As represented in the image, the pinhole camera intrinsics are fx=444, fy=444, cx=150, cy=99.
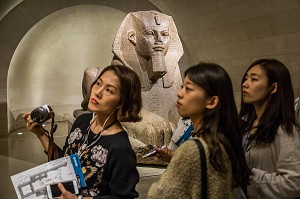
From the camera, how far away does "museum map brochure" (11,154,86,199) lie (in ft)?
5.88

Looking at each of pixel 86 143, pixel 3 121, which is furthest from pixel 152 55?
pixel 3 121

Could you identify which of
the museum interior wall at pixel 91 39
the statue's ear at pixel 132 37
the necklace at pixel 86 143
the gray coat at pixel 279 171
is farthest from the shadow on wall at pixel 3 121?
the gray coat at pixel 279 171

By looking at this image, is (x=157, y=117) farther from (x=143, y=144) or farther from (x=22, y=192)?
(x=22, y=192)

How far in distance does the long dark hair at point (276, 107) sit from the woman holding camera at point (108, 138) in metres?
0.57

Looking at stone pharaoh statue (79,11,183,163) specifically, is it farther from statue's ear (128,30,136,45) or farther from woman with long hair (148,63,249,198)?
woman with long hair (148,63,249,198)

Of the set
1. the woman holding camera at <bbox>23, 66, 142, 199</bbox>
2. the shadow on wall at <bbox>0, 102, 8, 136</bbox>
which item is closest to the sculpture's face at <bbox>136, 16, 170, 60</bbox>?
the woman holding camera at <bbox>23, 66, 142, 199</bbox>

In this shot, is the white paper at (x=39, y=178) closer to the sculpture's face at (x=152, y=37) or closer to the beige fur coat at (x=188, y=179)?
the beige fur coat at (x=188, y=179)

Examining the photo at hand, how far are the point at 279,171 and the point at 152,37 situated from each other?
3591 mm

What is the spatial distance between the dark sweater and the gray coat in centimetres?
52

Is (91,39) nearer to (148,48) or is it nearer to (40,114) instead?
(148,48)

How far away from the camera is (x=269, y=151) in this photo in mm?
1955

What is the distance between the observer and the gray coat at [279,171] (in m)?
1.87

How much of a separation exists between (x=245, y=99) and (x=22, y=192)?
1115mm

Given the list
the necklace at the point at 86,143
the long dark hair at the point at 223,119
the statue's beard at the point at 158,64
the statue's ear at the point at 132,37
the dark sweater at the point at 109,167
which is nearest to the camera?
the long dark hair at the point at 223,119
